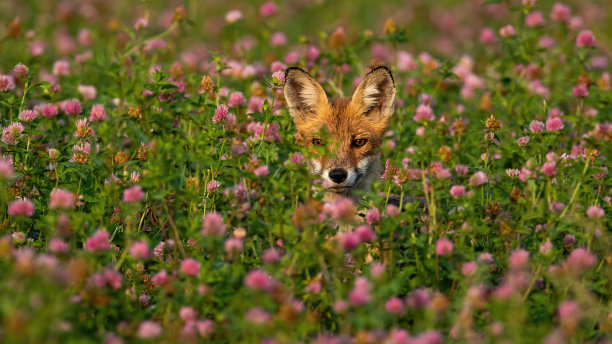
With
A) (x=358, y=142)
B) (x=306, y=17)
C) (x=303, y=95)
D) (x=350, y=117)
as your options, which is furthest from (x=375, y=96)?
(x=306, y=17)

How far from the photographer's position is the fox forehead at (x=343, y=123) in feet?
22.9

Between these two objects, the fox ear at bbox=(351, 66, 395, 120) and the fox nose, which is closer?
the fox nose

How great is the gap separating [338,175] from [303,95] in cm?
137

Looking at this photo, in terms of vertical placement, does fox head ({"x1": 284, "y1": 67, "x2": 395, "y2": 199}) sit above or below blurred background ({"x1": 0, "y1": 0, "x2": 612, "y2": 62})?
above

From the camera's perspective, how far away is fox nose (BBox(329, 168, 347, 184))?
6.21 metres

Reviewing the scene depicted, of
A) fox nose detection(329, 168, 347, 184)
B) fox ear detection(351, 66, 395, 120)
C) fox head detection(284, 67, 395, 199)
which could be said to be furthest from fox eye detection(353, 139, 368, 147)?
Answer: fox nose detection(329, 168, 347, 184)

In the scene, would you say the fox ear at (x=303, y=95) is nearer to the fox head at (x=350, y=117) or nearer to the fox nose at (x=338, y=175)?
the fox head at (x=350, y=117)

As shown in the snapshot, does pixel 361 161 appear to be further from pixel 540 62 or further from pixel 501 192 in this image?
pixel 540 62

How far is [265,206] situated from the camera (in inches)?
194

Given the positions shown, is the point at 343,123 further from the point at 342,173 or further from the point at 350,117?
the point at 342,173

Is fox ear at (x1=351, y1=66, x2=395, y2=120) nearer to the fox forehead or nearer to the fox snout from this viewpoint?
the fox forehead

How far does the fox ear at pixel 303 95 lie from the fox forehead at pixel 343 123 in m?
0.07

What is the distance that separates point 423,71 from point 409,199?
2.21 metres

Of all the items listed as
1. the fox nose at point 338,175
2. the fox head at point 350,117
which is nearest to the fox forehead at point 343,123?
the fox head at point 350,117
